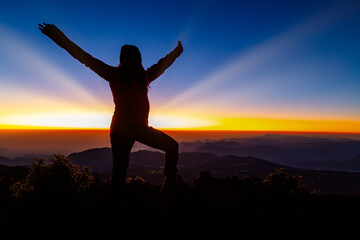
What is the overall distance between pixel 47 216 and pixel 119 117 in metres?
3.21

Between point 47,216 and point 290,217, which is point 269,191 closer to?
point 290,217

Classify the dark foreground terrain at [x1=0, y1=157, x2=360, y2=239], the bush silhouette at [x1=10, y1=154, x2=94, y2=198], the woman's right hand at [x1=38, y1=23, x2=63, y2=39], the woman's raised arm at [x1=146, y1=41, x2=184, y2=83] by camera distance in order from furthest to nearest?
the bush silhouette at [x1=10, y1=154, x2=94, y2=198] → the woman's raised arm at [x1=146, y1=41, x2=184, y2=83] → the dark foreground terrain at [x1=0, y1=157, x2=360, y2=239] → the woman's right hand at [x1=38, y1=23, x2=63, y2=39]

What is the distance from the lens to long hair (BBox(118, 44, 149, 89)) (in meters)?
2.94

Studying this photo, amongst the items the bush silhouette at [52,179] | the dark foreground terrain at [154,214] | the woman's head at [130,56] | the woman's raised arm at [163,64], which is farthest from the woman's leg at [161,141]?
the bush silhouette at [52,179]

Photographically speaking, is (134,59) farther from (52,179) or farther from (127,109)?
(52,179)

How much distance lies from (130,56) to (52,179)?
4.33 metres

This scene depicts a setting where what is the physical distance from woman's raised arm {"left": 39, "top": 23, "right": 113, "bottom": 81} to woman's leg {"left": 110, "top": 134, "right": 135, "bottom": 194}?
108 centimetres

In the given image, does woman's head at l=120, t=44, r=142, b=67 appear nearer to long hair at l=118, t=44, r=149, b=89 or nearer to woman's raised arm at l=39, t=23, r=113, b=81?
long hair at l=118, t=44, r=149, b=89

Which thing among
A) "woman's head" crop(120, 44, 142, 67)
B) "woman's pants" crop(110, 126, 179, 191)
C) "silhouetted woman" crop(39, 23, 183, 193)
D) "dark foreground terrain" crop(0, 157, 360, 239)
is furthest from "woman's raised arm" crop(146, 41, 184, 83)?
"dark foreground terrain" crop(0, 157, 360, 239)

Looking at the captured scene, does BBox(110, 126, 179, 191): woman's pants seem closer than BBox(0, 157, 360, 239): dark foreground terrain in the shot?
Yes

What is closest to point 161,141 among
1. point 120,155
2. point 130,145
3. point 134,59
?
point 130,145

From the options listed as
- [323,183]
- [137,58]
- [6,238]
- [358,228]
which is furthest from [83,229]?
[323,183]

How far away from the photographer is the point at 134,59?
9.82 ft

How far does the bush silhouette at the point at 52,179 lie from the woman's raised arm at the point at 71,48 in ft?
12.1
